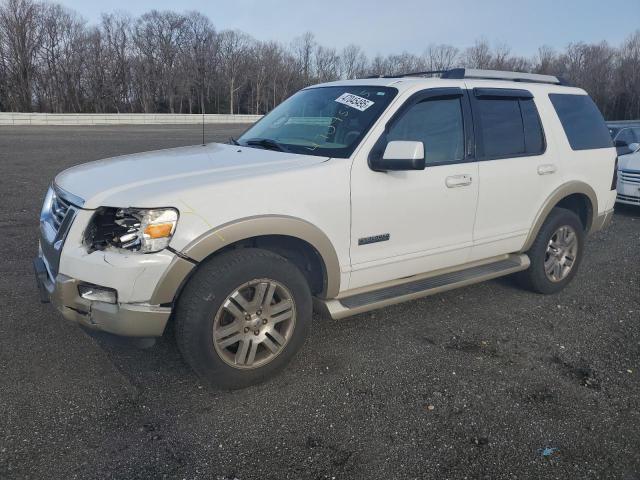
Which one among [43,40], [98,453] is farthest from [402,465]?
[43,40]

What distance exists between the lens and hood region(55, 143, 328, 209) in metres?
2.95

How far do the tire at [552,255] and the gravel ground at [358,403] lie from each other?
36 centimetres

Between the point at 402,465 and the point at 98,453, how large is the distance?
5.12ft

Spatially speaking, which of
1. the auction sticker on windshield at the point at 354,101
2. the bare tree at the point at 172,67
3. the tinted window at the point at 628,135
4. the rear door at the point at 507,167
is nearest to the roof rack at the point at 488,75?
the rear door at the point at 507,167

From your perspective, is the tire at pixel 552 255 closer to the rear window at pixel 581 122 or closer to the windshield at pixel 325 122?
the rear window at pixel 581 122

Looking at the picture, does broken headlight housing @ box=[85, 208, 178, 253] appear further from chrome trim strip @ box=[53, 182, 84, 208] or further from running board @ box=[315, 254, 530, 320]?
running board @ box=[315, 254, 530, 320]

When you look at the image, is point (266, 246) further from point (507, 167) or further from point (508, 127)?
point (508, 127)

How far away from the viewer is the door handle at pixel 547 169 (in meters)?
4.65

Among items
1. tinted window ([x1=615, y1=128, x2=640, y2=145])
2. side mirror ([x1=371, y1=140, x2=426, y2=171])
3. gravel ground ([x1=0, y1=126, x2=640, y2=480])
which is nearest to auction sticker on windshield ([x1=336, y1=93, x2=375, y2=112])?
side mirror ([x1=371, y1=140, x2=426, y2=171])

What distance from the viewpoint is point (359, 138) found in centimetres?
362

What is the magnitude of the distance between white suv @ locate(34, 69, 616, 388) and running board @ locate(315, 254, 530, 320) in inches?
0.5

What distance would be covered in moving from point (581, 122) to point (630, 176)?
530 centimetres

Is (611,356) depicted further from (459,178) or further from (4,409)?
(4,409)

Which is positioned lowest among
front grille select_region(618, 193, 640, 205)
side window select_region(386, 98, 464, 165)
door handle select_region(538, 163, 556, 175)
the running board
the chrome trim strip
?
the running board
